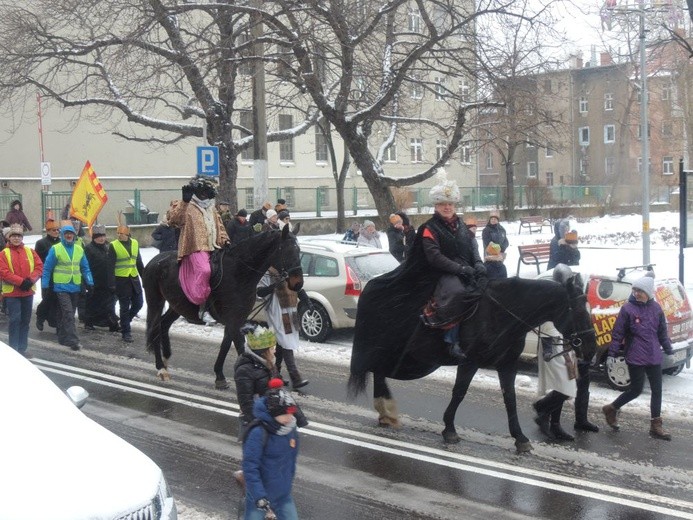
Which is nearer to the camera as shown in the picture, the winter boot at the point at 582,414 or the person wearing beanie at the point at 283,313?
the winter boot at the point at 582,414

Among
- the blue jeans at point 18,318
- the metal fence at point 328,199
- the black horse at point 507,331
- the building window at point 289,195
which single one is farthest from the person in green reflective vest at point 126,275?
the building window at point 289,195

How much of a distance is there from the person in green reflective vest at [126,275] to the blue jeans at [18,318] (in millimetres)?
1892

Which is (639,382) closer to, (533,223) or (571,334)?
(571,334)

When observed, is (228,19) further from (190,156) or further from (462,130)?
(190,156)

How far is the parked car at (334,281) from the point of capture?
14.4 metres

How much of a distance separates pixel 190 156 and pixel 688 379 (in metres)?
31.9

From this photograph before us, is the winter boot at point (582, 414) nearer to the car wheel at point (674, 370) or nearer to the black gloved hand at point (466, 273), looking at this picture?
the black gloved hand at point (466, 273)

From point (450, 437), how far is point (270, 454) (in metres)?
3.54

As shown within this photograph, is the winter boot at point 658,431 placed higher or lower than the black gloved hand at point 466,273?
lower

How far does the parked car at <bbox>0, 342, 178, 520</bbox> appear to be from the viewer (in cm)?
455

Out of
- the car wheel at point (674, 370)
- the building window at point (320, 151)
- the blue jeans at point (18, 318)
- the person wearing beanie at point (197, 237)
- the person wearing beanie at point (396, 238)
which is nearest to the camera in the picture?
the person wearing beanie at point (197, 237)

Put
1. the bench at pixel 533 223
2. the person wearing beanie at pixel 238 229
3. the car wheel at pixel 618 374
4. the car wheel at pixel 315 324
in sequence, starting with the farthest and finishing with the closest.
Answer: the bench at pixel 533 223 < the person wearing beanie at pixel 238 229 < the car wheel at pixel 315 324 < the car wheel at pixel 618 374

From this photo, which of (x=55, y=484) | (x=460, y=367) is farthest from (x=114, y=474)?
(x=460, y=367)

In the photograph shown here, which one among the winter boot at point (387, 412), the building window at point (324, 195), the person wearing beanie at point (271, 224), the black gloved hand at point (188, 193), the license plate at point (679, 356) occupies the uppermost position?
the building window at point (324, 195)
